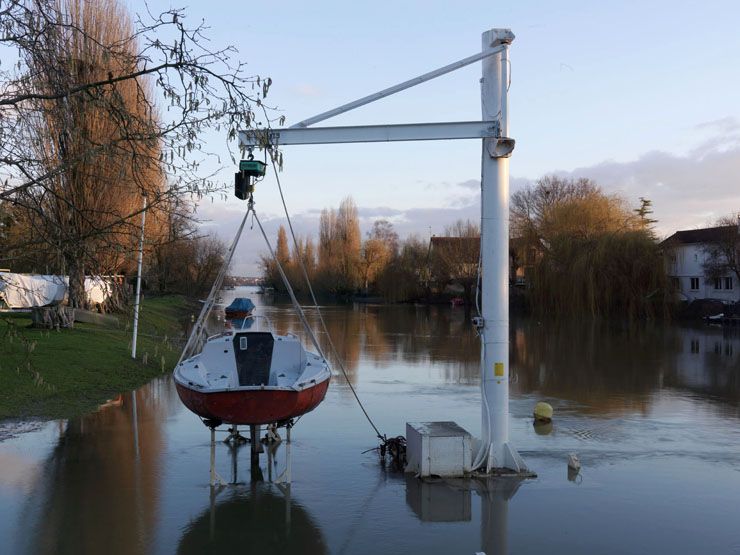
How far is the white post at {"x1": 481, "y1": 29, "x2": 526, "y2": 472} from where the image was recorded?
8.81 meters

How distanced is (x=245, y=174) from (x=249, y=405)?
8.88 feet

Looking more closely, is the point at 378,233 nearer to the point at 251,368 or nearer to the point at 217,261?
the point at 217,261

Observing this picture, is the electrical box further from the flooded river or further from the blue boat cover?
the blue boat cover

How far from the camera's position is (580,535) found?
6770 millimetres

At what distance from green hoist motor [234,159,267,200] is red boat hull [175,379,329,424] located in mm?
2335

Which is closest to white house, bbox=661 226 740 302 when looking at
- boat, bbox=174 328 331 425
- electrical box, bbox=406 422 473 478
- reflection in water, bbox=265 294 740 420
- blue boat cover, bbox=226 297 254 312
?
reflection in water, bbox=265 294 740 420

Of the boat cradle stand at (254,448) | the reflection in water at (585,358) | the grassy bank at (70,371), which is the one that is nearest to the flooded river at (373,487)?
the boat cradle stand at (254,448)

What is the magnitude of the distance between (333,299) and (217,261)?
36.8 meters

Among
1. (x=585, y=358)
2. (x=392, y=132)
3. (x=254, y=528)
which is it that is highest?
(x=392, y=132)

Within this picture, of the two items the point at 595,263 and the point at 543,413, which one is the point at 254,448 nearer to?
the point at 543,413

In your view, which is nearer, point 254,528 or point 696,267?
point 254,528

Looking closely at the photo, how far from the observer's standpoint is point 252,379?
34.3ft

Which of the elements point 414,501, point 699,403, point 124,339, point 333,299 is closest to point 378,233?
point 333,299

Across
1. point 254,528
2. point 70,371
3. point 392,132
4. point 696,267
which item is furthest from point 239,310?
point 696,267
